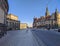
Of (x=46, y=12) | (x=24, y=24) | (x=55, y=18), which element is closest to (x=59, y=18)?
(x=55, y=18)

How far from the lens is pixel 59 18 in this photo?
13562 cm

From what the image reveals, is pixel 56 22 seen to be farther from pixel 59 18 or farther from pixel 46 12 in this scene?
pixel 46 12

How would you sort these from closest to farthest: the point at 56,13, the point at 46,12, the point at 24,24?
the point at 56,13
the point at 24,24
the point at 46,12

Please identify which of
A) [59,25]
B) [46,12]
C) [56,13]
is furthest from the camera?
[46,12]

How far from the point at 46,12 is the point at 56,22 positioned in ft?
209

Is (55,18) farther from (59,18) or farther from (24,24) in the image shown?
(24,24)

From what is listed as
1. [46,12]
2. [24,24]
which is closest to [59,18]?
[24,24]

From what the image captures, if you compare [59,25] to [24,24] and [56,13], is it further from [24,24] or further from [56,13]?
[24,24]

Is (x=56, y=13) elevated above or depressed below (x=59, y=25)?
above

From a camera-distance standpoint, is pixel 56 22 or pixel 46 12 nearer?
pixel 56 22

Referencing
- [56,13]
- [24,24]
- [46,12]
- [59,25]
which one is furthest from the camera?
[46,12]

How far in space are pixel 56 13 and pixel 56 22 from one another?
9692 millimetres

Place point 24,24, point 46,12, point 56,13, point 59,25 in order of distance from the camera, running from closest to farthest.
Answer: point 59,25, point 56,13, point 24,24, point 46,12

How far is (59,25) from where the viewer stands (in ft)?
Answer: 426
